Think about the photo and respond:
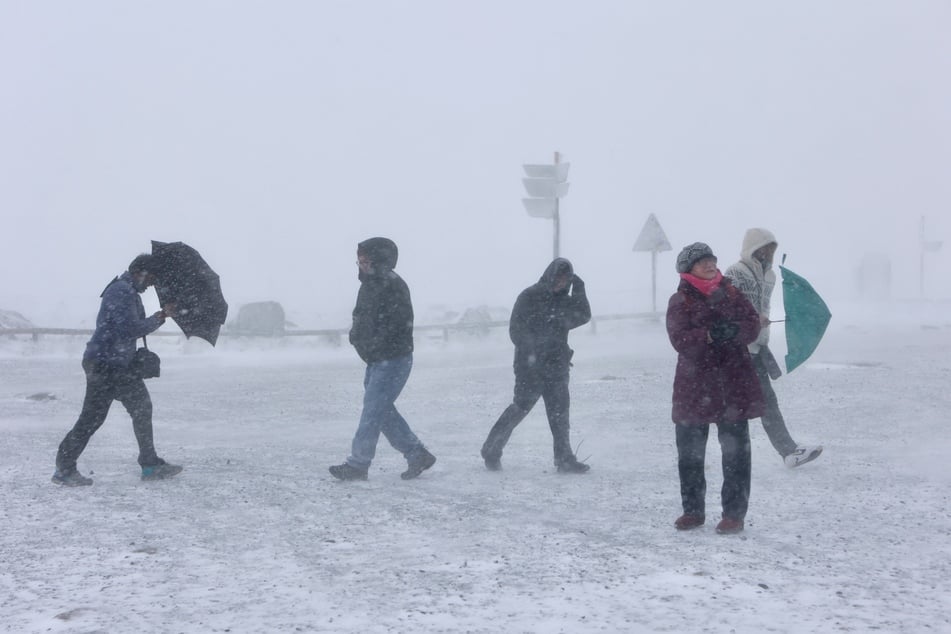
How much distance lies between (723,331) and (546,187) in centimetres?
1389

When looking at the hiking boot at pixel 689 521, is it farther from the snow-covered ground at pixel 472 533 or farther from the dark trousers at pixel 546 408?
the dark trousers at pixel 546 408

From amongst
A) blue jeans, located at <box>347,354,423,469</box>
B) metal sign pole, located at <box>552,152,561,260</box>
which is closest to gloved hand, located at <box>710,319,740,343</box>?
blue jeans, located at <box>347,354,423,469</box>

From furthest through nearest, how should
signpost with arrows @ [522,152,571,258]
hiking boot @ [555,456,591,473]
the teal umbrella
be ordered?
signpost with arrows @ [522,152,571,258] < hiking boot @ [555,456,591,473] < the teal umbrella

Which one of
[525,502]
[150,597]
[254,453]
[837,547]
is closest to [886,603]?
[837,547]

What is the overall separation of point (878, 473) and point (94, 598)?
226 inches

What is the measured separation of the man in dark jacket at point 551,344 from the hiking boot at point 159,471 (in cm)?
256

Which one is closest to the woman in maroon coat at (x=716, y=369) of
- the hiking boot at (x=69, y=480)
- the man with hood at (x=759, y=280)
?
the man with hood at (x=759, y=280)

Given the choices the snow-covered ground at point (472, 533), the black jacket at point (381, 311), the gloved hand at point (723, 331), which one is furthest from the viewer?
the black jacket at point (381, 311)

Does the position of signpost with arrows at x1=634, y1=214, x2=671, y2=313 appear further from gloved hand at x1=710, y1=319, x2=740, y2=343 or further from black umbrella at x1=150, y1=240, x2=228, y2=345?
gloved hand at x1=710, y1=319, x2=740, y2=343

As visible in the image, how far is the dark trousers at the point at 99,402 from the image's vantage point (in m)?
7.02

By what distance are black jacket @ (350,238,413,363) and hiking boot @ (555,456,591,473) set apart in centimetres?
158

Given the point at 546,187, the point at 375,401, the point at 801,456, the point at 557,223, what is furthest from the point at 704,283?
the point at 557,223

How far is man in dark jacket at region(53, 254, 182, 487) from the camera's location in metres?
6.96

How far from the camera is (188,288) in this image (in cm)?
727
